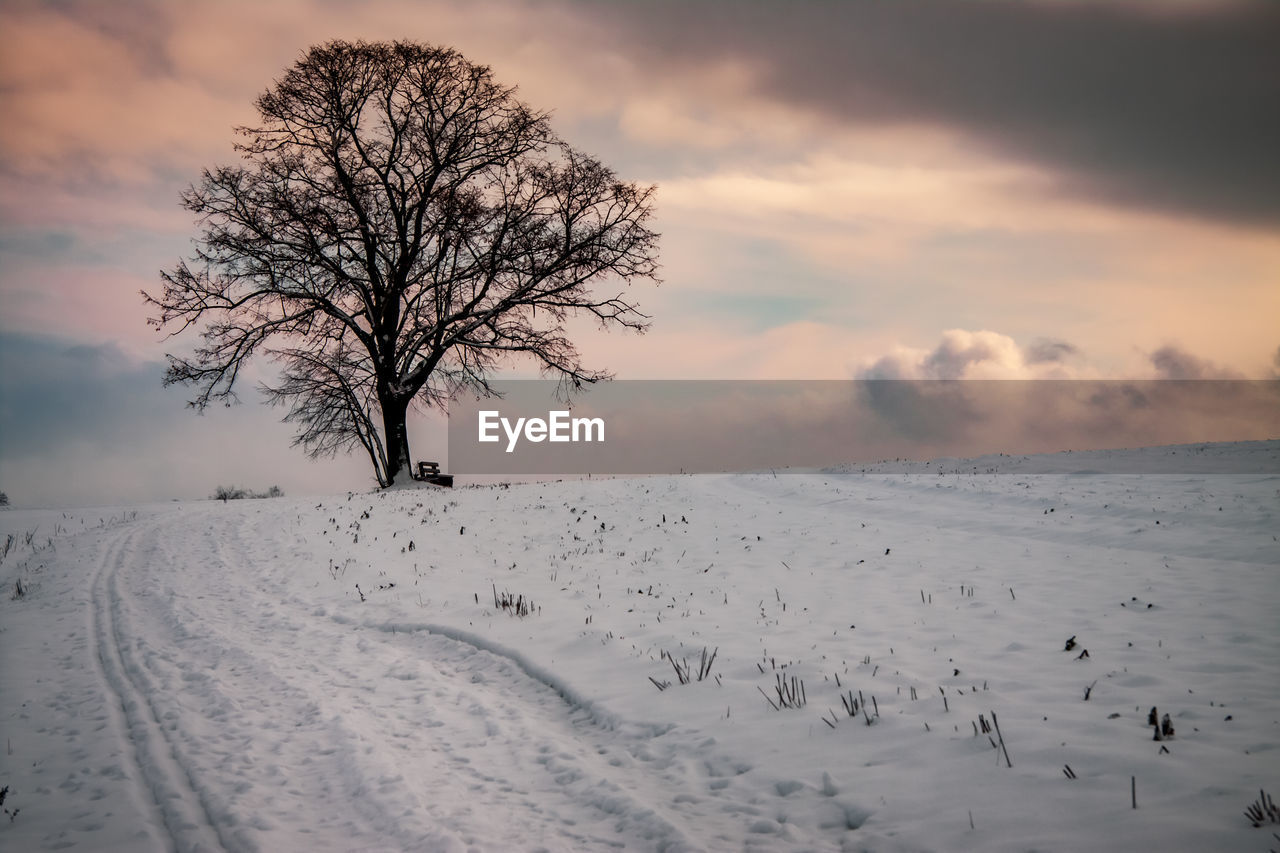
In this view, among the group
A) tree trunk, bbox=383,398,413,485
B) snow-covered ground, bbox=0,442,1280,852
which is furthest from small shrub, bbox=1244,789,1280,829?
tree trunk, bbox=383,398,413,485

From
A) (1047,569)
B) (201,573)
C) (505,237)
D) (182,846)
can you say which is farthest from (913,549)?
(505,237)

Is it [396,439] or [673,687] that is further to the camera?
[396,439]

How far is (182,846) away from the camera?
5.10m

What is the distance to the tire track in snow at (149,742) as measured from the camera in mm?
5285

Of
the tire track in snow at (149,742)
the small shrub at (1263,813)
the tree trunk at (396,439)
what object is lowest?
the tire track in snow at (149,742)

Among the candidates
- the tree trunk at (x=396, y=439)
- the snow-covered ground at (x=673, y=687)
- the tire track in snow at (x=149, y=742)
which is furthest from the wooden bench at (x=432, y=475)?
the tire track in snow at (x=149, y=742)

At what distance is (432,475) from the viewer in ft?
102

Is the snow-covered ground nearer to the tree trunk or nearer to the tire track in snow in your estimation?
the tire track in snow

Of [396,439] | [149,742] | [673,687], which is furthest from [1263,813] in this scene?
[396,439]

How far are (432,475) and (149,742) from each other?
2473 cm

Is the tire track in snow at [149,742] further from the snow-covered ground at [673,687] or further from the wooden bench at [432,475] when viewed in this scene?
the wooden bench at [432,475]

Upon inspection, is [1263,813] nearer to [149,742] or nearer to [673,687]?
[673,687]

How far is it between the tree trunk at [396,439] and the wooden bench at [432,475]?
2.24m

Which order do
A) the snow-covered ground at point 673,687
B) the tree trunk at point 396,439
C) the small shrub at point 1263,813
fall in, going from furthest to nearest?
the tree trunk at point 396,439 → the snow-covered ground at point 673,687 → the small shrub at point 1263,813
